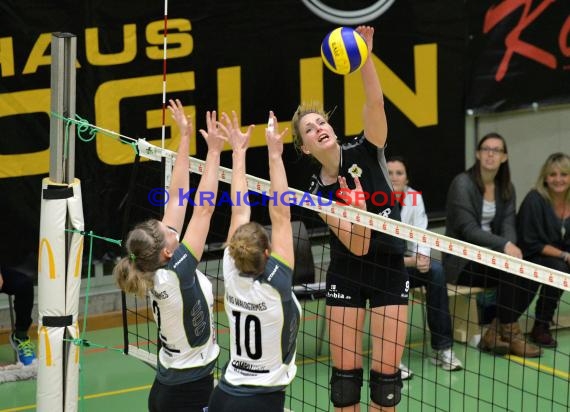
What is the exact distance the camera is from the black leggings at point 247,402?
17.2 feet

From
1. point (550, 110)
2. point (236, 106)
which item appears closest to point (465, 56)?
point (550, 110)

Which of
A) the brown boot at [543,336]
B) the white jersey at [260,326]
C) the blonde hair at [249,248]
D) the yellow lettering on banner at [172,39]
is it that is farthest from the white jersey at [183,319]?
the brown boot at [543,336]

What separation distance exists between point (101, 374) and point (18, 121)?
6.88 feet

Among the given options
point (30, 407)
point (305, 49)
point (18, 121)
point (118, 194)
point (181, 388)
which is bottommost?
point (30, 407)

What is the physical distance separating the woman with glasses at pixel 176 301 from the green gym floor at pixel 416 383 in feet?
5.90

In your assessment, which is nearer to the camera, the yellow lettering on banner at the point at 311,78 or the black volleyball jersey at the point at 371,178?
the black volleyball jersey at the point at 371,178

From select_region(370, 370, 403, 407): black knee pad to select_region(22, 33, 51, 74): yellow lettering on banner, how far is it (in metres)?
3.99

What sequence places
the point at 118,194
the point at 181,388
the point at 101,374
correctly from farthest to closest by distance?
the point at 118,194, the point at 101,374, the point at 181,388

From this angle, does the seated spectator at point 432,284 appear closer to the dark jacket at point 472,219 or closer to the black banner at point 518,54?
the dark jacket at point 472,219

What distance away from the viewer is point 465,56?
1041 centimetres

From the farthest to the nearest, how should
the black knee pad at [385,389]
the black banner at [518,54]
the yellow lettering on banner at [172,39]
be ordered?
the black banner at [518,54] → the yellow lettering on banner at [172,39] → the black knee pad at [385,389]

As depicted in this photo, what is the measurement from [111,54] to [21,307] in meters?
2.17

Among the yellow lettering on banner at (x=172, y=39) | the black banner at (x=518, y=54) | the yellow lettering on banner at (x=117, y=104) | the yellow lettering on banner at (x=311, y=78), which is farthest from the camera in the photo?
the black banner at (x=518, y=54)

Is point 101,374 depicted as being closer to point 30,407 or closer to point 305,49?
point 30,407
